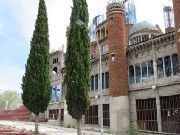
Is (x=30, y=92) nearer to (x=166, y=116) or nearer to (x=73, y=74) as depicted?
(x=73, y=74)

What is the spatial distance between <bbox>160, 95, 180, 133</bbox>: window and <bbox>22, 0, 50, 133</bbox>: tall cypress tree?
11838 millimetres

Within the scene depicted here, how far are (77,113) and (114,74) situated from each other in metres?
9.37

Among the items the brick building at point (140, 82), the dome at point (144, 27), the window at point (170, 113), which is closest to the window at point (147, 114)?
the brick building at point (140, 82)

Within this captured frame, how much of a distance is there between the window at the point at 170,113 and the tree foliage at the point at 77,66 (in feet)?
27.1

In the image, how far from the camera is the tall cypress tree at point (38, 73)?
29.6 metres

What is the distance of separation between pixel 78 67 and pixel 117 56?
28.9 feet

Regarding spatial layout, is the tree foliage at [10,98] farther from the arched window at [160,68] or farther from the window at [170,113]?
the window at [170,113]

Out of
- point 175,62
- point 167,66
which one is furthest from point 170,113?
point 175,62

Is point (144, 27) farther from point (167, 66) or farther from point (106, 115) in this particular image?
point (167, 66)

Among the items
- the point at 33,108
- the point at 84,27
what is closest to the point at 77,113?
the point at 33,108

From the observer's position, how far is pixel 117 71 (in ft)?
110

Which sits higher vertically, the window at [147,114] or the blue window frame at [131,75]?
the blue window frame at [131,75]

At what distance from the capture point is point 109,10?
3550cm

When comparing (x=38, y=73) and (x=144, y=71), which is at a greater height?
(x=144, y=71)
